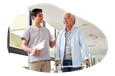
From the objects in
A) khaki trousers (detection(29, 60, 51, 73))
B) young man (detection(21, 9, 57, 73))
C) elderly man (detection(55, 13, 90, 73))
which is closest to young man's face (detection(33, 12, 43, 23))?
young man (detection(21, 9, 57, 73))

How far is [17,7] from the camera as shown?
188cm

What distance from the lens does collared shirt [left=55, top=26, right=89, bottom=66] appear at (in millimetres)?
1663

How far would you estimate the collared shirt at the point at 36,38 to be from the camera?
1.64 metres

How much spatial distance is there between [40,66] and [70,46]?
12.7 inches

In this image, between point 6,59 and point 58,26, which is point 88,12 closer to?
point 58,26

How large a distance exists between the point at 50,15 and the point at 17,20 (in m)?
0.33

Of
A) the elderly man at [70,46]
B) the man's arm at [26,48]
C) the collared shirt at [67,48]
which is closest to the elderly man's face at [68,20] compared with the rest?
the elderly man at [70,46]

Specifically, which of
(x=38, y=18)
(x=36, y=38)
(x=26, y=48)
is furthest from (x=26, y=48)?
(x=38, y=18)

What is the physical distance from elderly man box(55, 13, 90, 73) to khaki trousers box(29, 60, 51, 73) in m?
0.11

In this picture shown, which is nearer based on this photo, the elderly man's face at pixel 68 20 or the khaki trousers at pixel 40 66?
the khaki trousers at pixel 40 66

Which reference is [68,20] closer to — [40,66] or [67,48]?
[67,48]

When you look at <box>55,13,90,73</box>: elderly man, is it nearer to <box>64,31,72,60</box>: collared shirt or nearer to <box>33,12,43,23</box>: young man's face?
<box>64,31,72,60</box>: collared shirt

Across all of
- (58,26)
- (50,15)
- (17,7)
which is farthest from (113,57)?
(17,7)

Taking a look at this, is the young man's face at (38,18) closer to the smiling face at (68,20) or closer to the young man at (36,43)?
the young man at (36,43)
